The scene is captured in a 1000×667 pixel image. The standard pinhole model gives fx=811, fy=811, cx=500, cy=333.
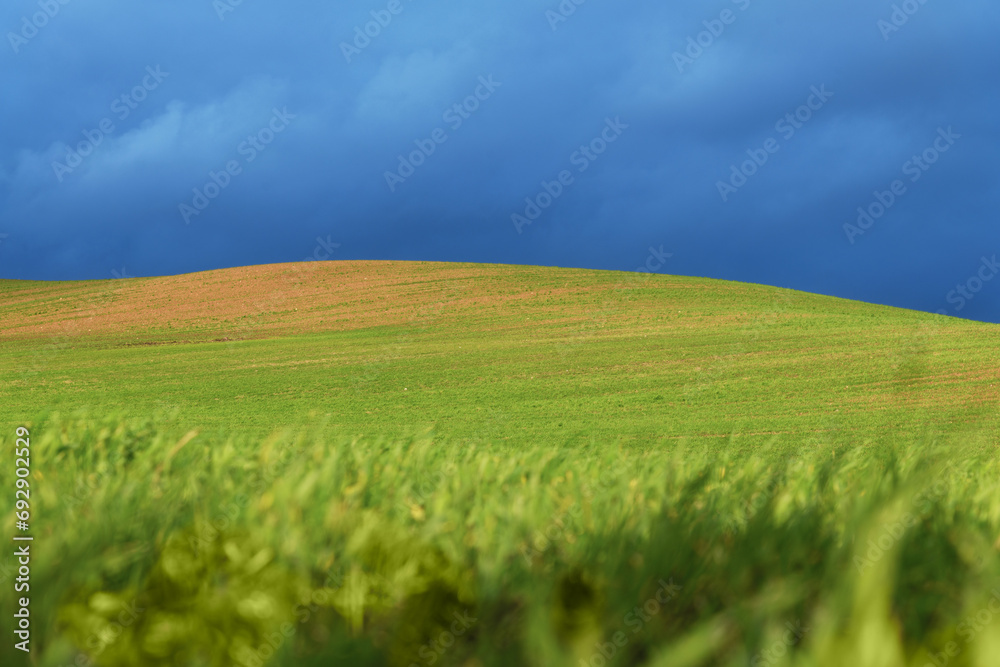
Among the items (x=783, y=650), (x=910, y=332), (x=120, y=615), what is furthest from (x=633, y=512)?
(x=910, y=332)

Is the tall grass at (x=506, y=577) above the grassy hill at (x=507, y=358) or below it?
below

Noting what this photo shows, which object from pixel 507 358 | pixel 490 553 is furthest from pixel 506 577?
pixel 507 358

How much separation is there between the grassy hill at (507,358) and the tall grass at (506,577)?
3446mm

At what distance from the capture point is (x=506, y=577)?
11.8ft

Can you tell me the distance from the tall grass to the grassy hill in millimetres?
3446

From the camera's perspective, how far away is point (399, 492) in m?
5.51

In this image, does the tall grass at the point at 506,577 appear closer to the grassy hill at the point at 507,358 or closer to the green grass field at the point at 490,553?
the green grass field at the point at 490,553

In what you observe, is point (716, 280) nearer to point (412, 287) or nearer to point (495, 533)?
point (412, 287)

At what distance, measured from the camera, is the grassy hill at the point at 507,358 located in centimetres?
2191

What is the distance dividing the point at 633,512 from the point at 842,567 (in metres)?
1.27

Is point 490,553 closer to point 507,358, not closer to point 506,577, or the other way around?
point 506,577

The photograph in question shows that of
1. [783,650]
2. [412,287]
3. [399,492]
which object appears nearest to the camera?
[783,650]

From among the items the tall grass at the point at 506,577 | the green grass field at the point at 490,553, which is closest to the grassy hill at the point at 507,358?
the green grass field at the point at 490,553

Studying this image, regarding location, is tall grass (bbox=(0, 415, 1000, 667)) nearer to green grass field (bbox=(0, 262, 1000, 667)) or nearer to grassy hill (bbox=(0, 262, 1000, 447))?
green grass field (bbox=(0, 262, 1000, 667))
